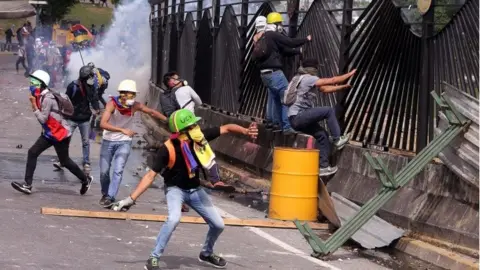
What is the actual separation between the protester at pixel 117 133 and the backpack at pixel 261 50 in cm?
227

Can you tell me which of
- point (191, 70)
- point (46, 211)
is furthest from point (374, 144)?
point (191, 70)

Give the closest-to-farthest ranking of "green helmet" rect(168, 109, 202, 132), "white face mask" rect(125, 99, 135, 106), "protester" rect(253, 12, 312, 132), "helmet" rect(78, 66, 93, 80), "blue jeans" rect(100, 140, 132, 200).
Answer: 1. "green helmet" rect(168, 109, 202, 132)
2. "blue jeans" rect(100, 140, 132, 200)
3. "white face mask" rect(125, 99, 135, 106)
4. "protester" rect(253, 12, 312, 132)
5. "helmet" rect(78, 66, 93, 80)

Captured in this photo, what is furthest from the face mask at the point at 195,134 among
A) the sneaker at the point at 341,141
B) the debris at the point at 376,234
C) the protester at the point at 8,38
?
the protester at the point at 8,38

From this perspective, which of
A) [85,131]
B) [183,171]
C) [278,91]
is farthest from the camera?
[85,131]

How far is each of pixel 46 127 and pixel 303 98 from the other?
3.37 meters

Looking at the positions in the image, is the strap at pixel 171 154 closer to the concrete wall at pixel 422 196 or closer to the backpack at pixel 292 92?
the concrete wall at pixel 422 196

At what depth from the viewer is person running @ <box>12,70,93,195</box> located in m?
13.8

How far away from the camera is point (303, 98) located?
552 inches

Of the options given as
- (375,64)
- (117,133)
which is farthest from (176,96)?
(375,64)

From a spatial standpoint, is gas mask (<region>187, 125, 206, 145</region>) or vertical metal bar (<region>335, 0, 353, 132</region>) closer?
gas mask (<region>187, 125, 206, 145</region>)

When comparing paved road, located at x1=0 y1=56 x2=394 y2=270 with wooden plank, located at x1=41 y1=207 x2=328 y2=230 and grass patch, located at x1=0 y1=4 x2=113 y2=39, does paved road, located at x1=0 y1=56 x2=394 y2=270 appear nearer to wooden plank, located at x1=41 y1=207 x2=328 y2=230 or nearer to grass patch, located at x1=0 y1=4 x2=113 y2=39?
wooden plank, located at x1=41 y1=207 x2=328 y2=230

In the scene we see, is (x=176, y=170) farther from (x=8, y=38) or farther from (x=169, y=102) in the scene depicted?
(x=8, y=38)

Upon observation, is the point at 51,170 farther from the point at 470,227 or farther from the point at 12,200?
the point at 470,227

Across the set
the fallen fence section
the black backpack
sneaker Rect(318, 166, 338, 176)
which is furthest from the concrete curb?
the black backpack
